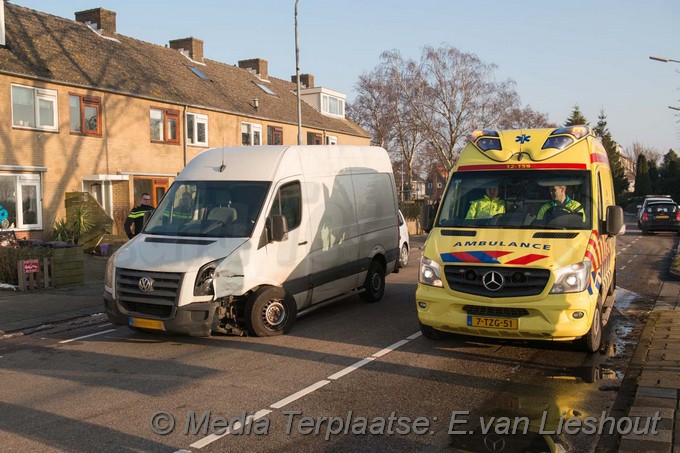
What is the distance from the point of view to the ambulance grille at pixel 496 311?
7.02m

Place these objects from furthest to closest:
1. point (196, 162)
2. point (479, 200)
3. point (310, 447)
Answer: point (196, 162)
point (479, 200)
point (310, 447)

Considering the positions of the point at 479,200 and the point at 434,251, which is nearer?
the point at 434,251

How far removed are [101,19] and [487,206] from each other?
24909 mm

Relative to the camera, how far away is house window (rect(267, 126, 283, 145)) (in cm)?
3378

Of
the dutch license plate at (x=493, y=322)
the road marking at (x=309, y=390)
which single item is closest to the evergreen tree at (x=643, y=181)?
the road marking at (x=309, y=390)

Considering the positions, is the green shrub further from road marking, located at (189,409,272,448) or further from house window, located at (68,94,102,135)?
house window, located at (68,94,102,135)

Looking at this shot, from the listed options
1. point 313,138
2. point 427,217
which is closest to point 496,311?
point 427,217

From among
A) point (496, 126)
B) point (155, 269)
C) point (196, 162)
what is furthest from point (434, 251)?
point (496, 126)

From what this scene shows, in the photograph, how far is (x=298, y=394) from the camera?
623 centimetres

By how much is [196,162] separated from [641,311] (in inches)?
292

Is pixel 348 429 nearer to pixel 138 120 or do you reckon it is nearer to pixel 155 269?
pixel 155 269

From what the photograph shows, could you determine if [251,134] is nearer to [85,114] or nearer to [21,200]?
[85,114]

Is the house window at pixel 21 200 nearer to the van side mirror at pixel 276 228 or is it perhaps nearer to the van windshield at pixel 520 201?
the van side mirror at pixel 276 228

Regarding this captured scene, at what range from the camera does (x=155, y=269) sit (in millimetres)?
8047
